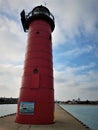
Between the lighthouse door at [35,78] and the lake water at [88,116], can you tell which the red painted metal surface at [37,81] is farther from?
the lake water at [88,116]

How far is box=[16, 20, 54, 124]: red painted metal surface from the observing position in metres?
13.3

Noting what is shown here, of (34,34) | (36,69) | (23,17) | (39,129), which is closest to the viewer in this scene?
(39,129)

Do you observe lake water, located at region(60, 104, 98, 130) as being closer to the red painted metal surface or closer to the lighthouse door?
the red painted metal surface

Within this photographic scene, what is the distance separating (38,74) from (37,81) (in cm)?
56

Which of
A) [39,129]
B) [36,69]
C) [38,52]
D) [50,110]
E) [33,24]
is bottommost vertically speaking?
[39,129]

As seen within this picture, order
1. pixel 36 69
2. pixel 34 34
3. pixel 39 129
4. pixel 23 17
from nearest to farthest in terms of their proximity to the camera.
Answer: pixel 39 129, pixel 36 69, pixel 34 34, pixel 23 17

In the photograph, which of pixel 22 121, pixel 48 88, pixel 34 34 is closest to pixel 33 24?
pixel 34 34

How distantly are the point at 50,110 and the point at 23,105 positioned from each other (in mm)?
2030

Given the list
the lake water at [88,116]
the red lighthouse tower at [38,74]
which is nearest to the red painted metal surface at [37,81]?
the red lighthouse tower at [38,74]

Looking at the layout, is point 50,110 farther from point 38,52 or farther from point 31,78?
point 38,52

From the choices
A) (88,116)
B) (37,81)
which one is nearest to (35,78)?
(37,81)

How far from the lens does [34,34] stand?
15.5 metres

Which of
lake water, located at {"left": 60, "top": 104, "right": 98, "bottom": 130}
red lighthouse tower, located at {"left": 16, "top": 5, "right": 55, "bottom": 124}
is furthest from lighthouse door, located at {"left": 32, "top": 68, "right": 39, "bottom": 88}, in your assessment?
lake water, located at {"left": 60, "top": 104, "right": 98, "bottom": 130}

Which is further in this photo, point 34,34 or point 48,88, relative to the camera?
point 34,34
